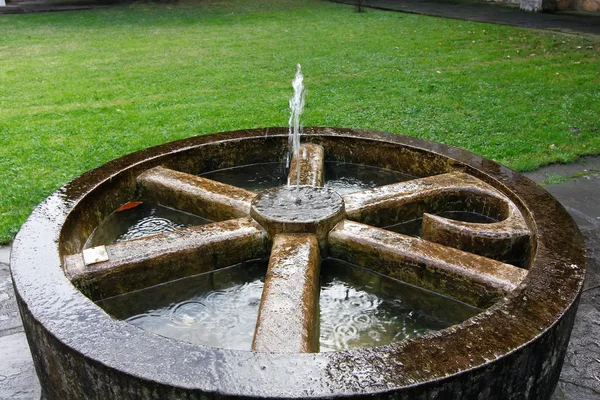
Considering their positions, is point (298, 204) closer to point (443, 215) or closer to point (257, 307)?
point (257, 307)

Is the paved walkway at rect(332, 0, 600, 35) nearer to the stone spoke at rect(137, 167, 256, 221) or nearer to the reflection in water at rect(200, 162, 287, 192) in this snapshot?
the reflection in water at rect(200, 162, 287, 192)

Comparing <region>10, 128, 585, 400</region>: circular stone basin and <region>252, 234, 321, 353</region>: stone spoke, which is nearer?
<region>10, 128, 585, 400</region>: circular stone basin

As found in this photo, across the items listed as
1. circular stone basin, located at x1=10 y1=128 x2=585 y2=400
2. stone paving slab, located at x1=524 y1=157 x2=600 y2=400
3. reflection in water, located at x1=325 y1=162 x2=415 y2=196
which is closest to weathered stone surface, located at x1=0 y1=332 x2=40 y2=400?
circular stone basin, located at x1=10 y1=128 x2=585 y2=400

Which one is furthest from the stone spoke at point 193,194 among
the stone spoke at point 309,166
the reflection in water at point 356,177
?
the reflection in water at point 356,177

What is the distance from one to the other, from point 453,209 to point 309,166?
3.21ft

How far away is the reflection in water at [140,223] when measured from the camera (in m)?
3.35

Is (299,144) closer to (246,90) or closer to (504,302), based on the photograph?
(504,302)

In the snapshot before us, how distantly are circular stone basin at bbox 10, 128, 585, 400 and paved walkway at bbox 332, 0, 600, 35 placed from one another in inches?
465

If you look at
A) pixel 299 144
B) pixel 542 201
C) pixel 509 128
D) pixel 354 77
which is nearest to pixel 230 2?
pixel 354 77

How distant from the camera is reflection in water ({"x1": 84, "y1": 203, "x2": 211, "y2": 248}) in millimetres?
3346

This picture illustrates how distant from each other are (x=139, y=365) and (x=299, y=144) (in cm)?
244

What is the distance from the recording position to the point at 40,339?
2229 millimetres

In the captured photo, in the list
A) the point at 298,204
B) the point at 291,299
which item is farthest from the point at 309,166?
the point at 291,299

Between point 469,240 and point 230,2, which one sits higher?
point 230,2
